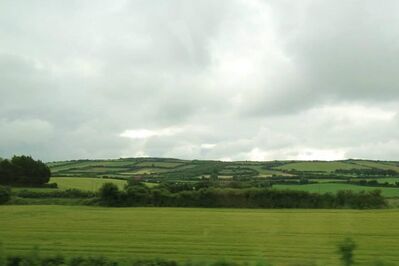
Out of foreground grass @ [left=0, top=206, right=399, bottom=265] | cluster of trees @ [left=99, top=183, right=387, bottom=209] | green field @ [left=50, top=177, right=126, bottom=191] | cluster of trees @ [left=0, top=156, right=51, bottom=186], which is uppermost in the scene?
cluster of trees @ [left=0, top=156, right=51, bottom=186]

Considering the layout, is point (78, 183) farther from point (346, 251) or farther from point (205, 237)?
point (346, 251)

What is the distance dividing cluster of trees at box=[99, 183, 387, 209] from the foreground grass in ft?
58.3

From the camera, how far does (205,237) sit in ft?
119

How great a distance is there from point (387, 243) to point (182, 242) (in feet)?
42.0

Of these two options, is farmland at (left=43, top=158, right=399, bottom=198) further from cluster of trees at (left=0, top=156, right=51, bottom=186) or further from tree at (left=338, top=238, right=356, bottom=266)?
tree at (left=338, top=238, right=356, bottom=266)

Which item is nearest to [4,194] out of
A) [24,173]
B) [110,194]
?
[110,194]

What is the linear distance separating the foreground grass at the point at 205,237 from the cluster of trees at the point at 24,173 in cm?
5021

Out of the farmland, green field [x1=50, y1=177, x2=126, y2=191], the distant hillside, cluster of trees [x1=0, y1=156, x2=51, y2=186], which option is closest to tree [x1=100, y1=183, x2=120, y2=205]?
green field [x1=50, y1=177, x2=126, y2=191]

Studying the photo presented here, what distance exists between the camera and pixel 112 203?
253ft

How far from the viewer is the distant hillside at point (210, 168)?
126 metres

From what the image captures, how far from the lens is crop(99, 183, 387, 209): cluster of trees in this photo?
7175 cm

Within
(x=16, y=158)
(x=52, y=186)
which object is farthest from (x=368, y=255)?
(x=16, y=158)

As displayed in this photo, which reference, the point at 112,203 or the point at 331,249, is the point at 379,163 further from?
the point at 331,249

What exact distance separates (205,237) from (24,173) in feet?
248
